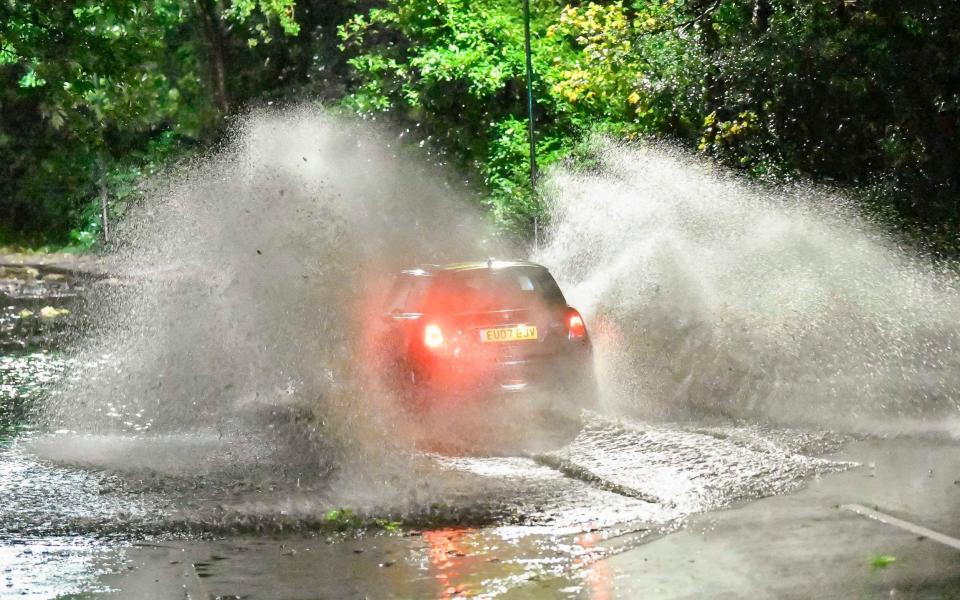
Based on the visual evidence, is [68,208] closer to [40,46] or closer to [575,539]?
[40,46]

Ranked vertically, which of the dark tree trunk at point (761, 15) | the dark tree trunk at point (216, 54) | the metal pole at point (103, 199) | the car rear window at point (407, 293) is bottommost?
the car rear window at point (407, 293)

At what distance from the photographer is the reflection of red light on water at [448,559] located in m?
6.43

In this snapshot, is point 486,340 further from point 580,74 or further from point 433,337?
point 580,74

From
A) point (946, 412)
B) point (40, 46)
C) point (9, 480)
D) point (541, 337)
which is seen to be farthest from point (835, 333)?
point (40, 46)

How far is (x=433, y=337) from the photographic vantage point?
11484mm

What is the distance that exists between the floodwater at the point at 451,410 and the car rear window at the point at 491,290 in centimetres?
94

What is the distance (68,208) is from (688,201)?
45.0 m

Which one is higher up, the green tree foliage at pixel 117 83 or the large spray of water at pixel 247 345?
the green tree foliage at pixel 117 83

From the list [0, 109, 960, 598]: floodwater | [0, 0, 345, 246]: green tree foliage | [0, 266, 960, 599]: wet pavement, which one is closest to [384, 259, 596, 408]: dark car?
[0, 109, 960, 598]: floodwater

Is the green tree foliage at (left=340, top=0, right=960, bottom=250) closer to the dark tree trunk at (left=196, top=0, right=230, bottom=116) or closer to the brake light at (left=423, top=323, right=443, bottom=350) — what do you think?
the brake light at (left=423, top=323, right=443, bottom=350)

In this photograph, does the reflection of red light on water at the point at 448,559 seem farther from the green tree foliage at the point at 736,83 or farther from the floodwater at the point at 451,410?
the green tree foliage at the point at 736,83

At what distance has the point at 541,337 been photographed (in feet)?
38.1

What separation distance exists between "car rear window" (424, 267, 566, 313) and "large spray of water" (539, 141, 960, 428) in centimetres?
156

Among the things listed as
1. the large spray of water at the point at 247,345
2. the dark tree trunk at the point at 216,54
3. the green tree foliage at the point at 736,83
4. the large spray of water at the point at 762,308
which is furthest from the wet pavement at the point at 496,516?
the dark tree trunk at the point at 216,54
